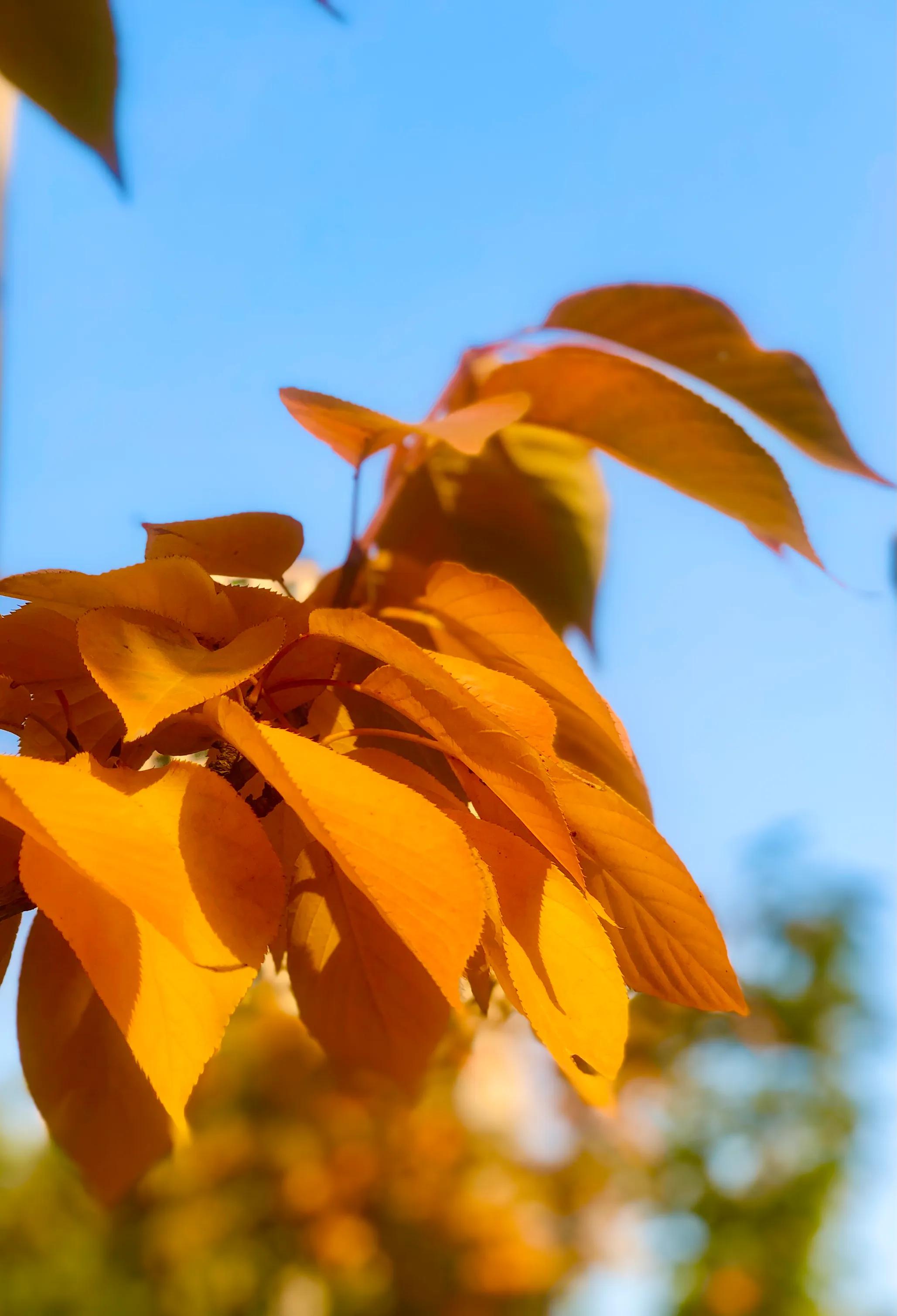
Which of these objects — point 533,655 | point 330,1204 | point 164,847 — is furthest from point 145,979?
point 330,1204

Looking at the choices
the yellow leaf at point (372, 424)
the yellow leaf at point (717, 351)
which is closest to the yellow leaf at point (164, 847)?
the yellow leaf at point (372, 424)

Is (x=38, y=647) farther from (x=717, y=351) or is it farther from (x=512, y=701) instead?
(x=717, y=351)

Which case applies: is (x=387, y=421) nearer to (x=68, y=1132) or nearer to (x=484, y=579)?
(x=484, y=579)

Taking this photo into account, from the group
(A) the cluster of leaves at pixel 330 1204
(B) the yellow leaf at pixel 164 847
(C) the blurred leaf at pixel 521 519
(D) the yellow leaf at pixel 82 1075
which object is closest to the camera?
(B) the yellow leaf at pixel 164 847

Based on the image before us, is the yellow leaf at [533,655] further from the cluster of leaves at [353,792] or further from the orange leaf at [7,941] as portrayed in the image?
the orange leaf at [7,941]

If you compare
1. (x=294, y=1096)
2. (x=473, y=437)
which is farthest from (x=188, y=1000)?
(x=294, y=1096)

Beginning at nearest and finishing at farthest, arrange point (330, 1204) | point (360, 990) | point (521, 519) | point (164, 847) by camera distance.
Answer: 1. point (164, 847)
2. point (360, 990)
3. point (521, 519)
4. point (330, 1204)
